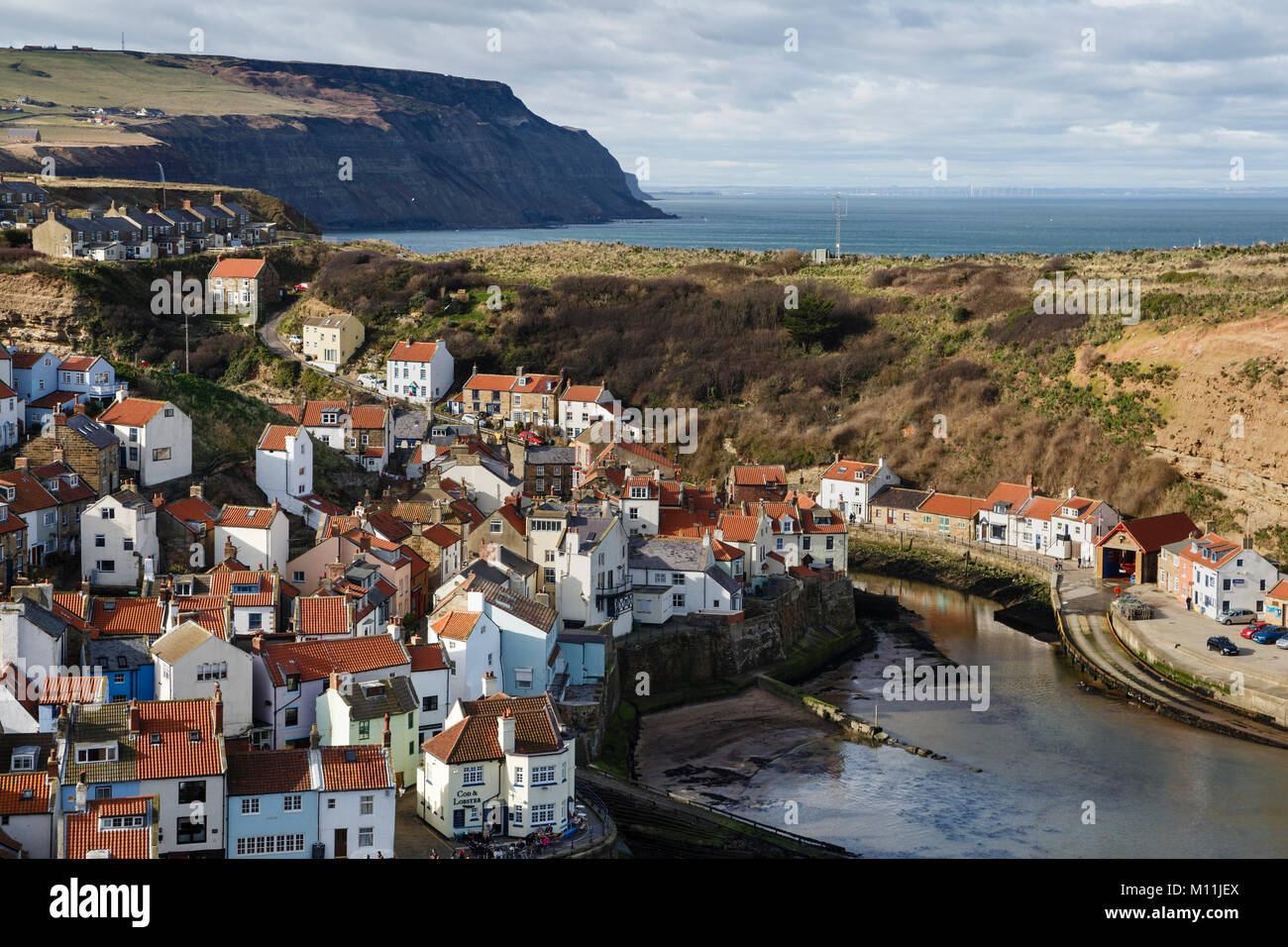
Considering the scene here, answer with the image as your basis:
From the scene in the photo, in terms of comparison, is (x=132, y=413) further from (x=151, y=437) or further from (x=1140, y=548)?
(x=1140, y=548)

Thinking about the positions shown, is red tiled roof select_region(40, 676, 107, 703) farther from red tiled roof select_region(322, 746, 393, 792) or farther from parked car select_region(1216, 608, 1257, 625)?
parked car select_region(1216, 608, 1257, 625)

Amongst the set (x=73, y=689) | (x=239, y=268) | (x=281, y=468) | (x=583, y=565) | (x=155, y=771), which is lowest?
(x=155, y=771)

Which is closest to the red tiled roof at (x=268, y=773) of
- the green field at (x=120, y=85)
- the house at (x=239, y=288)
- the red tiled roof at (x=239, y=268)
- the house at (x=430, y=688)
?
the house at (x=430, y=688)

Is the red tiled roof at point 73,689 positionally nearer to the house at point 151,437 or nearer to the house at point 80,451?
the house at point 80,451

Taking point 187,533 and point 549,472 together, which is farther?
point 549,472

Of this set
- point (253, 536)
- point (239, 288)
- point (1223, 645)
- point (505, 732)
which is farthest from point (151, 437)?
point (239, 288)

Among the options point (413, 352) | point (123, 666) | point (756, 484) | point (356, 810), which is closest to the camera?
point (356, 810)
